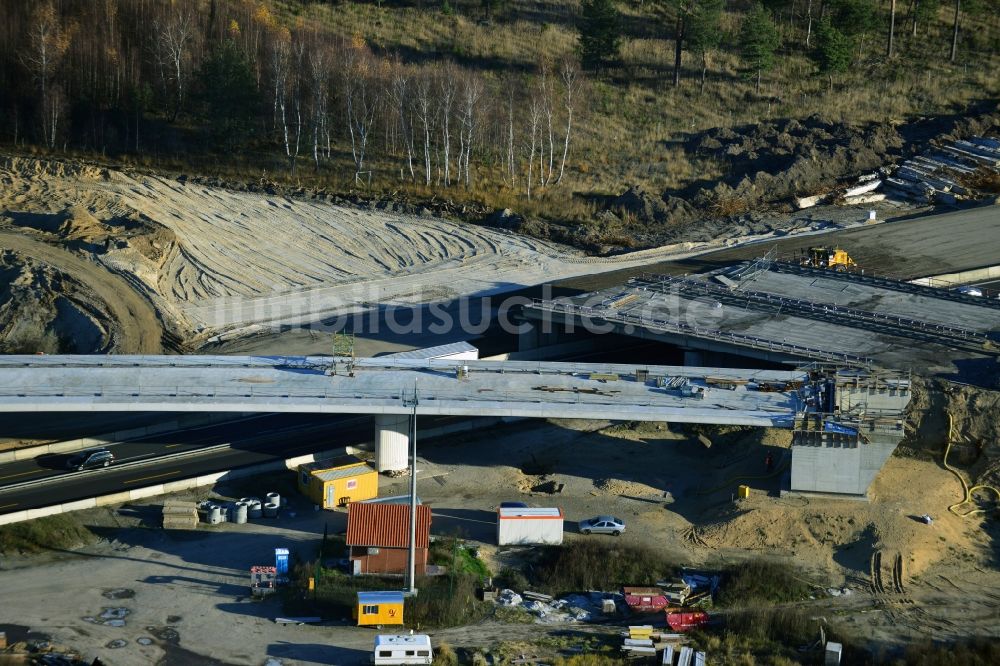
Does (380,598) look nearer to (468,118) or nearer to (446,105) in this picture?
(468,118)

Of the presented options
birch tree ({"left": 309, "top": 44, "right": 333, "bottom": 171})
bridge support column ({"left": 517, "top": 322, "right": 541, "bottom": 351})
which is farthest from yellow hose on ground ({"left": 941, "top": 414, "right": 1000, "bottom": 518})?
birch tree ({"left": 309, "top": 44, "right": 333, "bottom": 171})

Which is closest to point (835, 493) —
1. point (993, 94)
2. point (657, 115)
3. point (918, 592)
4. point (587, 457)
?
point (918, 592)

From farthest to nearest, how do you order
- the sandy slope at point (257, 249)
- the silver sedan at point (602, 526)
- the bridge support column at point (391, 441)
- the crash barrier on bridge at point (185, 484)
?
the sandy slope at point (257, 249), the bridge support column at point (391, 441), the silver sedan at point (602, 526), the crash barrier on bridge at point (185, 484)

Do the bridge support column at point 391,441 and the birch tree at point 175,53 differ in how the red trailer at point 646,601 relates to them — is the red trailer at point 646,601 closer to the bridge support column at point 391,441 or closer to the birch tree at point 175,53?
the bridge support column at point 391,441

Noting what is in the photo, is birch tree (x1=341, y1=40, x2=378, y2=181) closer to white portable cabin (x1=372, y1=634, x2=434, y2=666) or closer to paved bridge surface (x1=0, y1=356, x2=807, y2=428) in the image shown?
paved bridge surface (x1=0, y1=356, x2=807, y2=428)

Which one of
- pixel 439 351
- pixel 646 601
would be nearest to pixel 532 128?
pixel 439 351

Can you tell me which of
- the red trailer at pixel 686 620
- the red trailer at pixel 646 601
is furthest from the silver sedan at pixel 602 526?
the red trailer at pixel 686 620
